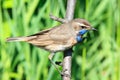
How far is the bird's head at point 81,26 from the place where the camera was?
3.11 m

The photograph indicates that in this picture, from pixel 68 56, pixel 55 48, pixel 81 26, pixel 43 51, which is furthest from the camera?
pixel 43 51

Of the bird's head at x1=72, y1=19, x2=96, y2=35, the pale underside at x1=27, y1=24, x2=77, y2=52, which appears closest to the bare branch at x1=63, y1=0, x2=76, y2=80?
the bird's head at x1=72, y1=19, x2=96, y2=35

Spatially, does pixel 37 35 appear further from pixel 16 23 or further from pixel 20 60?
pixel 20 60

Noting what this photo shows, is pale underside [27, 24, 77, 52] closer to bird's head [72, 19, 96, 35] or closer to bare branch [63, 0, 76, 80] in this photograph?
bird's head [72, 19, 96, 35]

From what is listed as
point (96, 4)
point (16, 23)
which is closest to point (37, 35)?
point (16, 23)

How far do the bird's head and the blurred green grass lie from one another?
0.58ft

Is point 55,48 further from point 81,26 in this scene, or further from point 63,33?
point 81,26

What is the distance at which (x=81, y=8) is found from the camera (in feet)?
13.3

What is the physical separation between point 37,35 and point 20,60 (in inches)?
26.2

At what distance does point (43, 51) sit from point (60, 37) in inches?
20.1

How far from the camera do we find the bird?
10.4 feet

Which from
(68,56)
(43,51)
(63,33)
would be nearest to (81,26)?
(63,33)

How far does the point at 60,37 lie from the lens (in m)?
3.35

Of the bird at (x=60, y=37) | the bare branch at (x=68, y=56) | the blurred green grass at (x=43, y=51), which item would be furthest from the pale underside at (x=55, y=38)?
the bare branch at (x=68, y=56)
